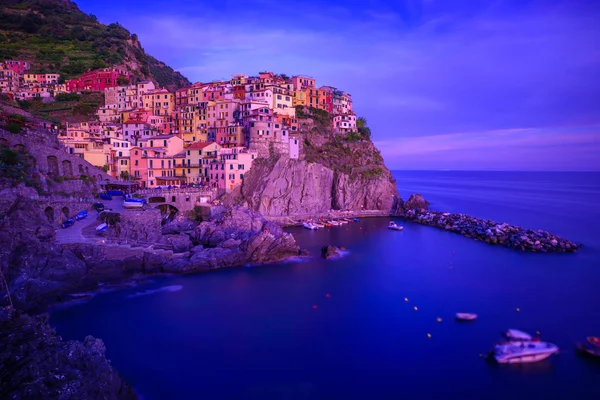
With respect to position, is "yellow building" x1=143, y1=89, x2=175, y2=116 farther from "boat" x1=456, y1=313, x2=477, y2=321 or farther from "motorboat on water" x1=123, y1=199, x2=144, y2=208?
"boat" x1=456, y1=313, x2=477, y2=321

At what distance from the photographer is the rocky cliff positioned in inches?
1674

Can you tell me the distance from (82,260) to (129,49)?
67.1 m

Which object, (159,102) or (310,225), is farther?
(159,102)

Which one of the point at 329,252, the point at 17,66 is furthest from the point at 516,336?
the point at 17,66

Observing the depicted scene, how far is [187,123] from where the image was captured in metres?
49.8

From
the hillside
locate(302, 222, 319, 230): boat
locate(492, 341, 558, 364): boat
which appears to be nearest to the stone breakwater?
locate(302, 222, 319, 230): boat

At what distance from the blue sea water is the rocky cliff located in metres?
12.4

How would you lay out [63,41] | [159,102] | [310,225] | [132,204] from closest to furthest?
[132,204]
[310,225]
[159,102]
[63,41]

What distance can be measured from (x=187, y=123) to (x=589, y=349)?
45024 millimetres

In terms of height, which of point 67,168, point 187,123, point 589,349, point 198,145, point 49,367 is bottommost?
point 589,349

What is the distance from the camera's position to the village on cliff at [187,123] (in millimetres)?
41250

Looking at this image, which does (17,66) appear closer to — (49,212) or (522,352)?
(49,212)

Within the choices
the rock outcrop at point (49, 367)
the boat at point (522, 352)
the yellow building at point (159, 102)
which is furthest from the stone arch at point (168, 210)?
the boat at point (522, 352)

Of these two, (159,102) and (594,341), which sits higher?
(159,102)
